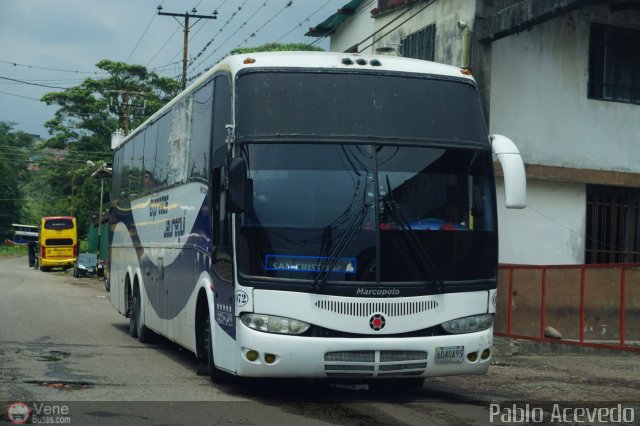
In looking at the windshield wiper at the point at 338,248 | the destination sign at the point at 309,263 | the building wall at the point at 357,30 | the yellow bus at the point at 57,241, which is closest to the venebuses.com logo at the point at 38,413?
the destination sign at the point at 309,263

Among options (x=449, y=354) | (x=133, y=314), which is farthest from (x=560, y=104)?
(x=449, y=354)

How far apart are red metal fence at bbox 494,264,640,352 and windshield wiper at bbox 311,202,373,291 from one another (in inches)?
270

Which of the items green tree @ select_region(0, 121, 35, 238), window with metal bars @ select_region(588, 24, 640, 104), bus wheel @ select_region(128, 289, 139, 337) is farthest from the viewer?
green tree @ select_region(0, 121, 35, 238)

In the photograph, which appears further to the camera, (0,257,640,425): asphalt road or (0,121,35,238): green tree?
(0,121,35,238): green tree

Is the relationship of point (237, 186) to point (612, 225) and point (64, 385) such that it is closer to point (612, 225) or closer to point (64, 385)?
point (64, 385)

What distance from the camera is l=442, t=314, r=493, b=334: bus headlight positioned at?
9195mm

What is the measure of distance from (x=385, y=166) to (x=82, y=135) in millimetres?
61140

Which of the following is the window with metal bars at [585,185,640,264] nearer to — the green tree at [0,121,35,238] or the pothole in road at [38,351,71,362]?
the pothole in road at [38,351,71,362]

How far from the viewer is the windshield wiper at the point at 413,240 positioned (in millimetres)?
9102

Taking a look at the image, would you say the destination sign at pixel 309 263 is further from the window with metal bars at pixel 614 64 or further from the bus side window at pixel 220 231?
the window with metal bars at pixel 614 64

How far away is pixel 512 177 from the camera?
31.0ft

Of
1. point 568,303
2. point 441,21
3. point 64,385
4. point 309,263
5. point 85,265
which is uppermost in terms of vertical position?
point 441,21

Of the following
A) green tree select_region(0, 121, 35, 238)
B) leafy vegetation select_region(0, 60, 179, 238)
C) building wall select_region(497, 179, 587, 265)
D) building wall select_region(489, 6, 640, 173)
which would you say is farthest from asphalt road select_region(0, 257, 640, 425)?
green tree select_region(0, 121, 35, 238)

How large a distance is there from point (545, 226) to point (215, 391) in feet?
34.6
